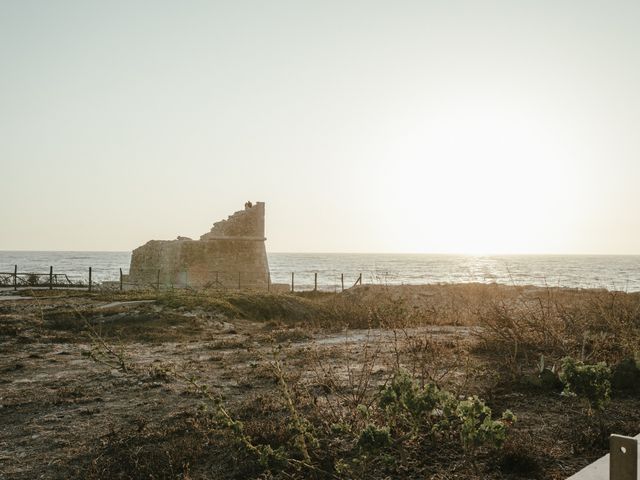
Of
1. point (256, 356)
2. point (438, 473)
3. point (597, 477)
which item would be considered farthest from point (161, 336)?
point (597, 477)

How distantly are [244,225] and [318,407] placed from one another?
26579mm

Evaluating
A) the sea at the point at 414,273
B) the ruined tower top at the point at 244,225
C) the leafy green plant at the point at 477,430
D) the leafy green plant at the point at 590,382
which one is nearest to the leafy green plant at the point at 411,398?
the leafy green plant at the point at 477,430

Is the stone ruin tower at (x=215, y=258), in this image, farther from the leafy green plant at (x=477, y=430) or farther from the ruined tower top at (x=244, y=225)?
the leafy green plant at (x=477, y=430)

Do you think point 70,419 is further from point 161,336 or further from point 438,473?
point 161,336

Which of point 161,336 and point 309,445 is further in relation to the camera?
point 161,336

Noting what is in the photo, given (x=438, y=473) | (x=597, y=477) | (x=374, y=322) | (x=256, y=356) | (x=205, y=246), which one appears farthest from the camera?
(x=205, y=246)

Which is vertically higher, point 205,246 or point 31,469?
point 205,246

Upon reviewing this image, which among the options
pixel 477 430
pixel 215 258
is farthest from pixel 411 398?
pixel 215 258

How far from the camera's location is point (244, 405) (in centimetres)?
592

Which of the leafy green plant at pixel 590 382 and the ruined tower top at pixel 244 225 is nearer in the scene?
the leafy green plant at pixel 590 382

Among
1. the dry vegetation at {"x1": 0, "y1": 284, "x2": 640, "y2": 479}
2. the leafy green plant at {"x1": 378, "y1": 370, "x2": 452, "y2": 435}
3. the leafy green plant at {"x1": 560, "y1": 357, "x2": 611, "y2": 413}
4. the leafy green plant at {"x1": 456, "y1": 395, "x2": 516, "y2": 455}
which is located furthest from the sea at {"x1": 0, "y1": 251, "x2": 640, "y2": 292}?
the leafy green plant at {"x1": 456, "y1": 395, "x2": 516, "y2": 455}

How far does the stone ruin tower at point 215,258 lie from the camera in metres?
29.9

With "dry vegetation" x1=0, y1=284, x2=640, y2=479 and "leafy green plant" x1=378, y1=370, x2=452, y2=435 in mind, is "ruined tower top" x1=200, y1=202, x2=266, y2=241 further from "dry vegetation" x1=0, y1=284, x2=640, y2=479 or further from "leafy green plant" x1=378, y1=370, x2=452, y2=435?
"leafy green plant" x1=378, y1=370, x2=452, y2=435

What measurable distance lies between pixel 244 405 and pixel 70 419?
→ 1.77 m
